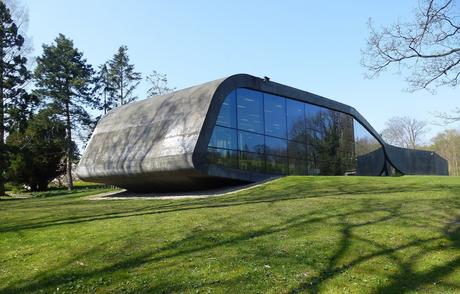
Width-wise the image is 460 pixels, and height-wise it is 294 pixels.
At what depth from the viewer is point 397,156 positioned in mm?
43125

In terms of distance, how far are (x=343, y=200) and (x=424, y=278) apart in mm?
7010

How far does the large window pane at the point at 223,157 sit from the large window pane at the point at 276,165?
113 inches

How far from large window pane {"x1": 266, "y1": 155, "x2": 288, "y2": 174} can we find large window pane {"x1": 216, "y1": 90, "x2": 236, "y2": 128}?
346 cm

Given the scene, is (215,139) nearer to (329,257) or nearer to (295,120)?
(295,120)

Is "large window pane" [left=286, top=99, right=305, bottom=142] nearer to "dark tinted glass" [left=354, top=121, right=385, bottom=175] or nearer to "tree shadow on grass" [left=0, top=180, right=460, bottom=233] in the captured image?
"tree shadow on grass" [left=0, top=180, right=460, bottom=233]

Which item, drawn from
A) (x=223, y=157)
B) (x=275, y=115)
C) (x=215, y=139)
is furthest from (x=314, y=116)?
(x=215, y=139)

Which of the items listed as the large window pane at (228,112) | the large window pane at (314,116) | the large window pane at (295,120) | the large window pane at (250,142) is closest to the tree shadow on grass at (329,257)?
the large window pane at (228,112)

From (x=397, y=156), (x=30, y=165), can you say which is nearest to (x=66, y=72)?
(x=30, y=165)

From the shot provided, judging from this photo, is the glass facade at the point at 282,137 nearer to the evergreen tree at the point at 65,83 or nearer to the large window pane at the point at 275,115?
the large window pane at the point at 275,115

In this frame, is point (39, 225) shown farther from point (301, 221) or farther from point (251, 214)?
point (301, 221)

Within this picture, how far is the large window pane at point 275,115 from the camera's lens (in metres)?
24.2

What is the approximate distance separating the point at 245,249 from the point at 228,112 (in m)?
14.0

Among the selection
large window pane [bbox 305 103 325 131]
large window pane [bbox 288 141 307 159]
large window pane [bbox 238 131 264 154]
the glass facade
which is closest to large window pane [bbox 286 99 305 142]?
the glass facade

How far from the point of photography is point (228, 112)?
70.9ft
